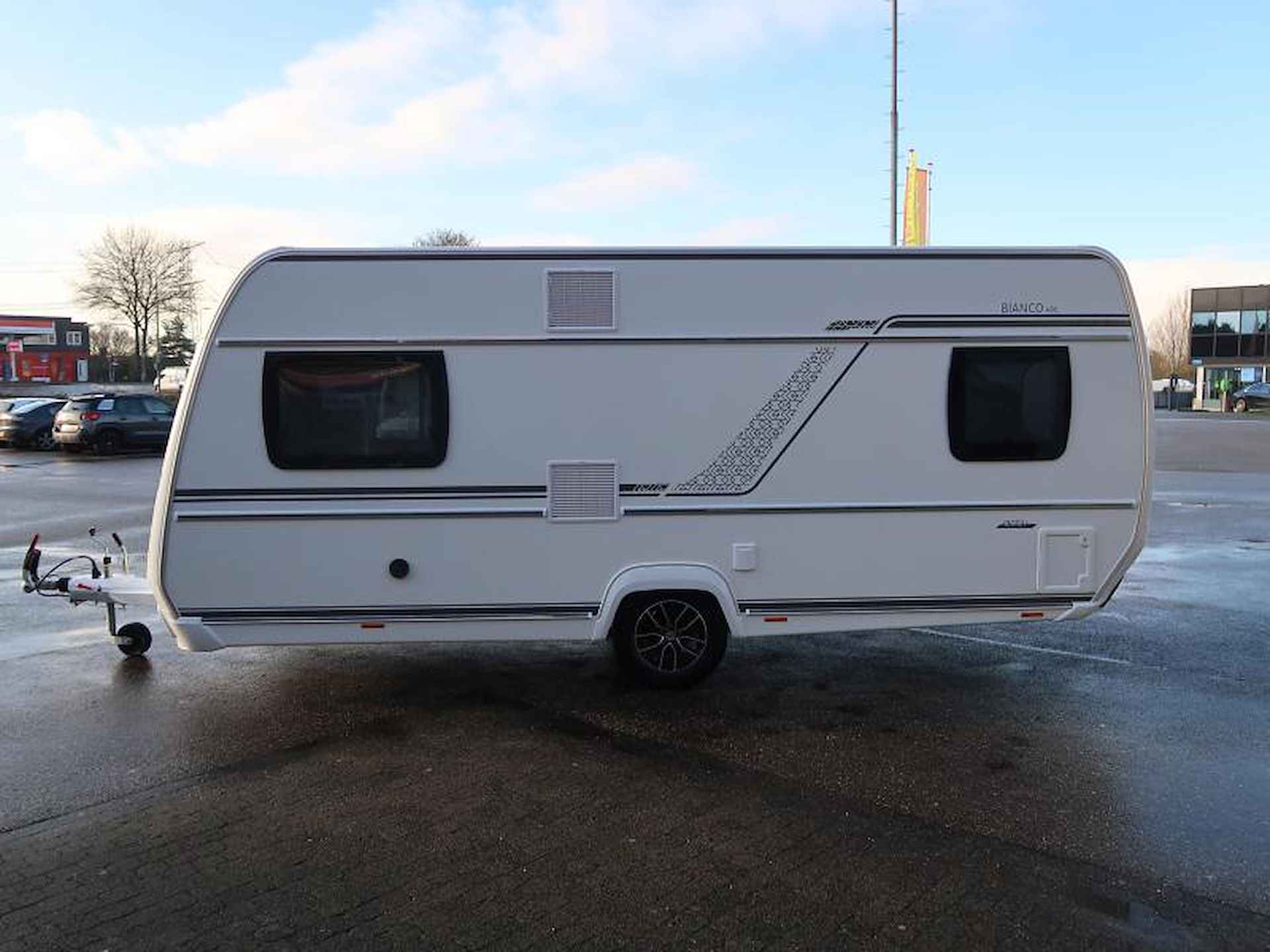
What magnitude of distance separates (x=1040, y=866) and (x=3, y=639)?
7340 millimetres

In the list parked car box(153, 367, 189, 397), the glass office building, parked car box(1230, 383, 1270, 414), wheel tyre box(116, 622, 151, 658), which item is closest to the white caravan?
wheel tyre box(116, 622, 151, 658)

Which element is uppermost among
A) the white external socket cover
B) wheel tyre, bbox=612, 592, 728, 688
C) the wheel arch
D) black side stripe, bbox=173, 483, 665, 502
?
black side stripe, bbox=173, 483, 665, 502

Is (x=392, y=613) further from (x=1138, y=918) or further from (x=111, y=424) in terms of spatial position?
(x=111, y=424)

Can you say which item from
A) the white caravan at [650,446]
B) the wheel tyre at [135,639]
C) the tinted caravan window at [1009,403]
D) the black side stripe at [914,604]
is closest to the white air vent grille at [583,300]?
the white caravan at [650,446]

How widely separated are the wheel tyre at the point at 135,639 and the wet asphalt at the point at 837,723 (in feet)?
0.32

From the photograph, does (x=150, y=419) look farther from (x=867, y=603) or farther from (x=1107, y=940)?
(x=1107, y=940)

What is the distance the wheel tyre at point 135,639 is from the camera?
6977mm

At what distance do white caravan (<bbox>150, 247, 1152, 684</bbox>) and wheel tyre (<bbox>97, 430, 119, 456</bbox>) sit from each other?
22.7m

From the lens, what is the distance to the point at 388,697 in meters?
6.12

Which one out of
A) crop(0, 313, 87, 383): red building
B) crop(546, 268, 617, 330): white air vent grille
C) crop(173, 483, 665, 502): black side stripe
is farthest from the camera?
crop(0, 313, 87, 383): red building

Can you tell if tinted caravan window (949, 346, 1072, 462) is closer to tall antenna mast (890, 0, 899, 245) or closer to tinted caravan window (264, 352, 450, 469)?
tinted caravan window (264, 352, 450, 469)

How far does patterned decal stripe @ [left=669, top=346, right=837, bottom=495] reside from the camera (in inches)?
228

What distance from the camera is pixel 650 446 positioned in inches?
228

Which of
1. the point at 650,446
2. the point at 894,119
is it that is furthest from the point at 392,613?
the point at 894,119
